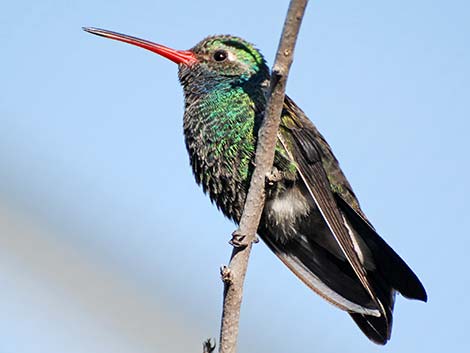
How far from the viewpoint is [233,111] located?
4359mm

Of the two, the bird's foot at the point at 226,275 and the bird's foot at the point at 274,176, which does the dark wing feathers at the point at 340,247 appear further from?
the bird's foot at the point at 226,275

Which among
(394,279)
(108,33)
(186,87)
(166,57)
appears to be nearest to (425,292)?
(394,279)

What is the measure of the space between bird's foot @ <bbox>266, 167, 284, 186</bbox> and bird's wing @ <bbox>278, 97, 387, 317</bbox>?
0.11m

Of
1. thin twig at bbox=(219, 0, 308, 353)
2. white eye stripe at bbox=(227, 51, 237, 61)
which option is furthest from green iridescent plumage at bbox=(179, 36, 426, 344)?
thin twig at bbox=(219, 0, 308, 353)

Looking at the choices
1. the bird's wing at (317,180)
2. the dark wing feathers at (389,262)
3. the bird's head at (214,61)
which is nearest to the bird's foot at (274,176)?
the bird's wing at (317,180)

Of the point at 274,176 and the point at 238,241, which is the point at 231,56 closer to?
the point at 274,176

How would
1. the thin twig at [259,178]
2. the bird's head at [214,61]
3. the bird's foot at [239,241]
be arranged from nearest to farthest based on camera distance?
the thin twig at [259,178], the bird's foot at [239,241], the bird's head at [214,61]

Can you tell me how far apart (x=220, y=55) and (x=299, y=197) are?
4.01ft

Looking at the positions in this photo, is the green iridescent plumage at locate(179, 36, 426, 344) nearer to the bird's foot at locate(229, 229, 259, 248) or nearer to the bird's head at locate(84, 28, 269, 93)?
the bird's head at locate(84, 28, 269, 93)

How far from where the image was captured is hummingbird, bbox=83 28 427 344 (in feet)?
13.7

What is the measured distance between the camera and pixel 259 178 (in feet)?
11.2

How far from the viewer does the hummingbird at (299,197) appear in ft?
13.7

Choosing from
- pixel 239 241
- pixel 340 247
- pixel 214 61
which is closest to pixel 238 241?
pixel 239 241

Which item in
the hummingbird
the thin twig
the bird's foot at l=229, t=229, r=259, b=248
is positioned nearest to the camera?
the thin twig
